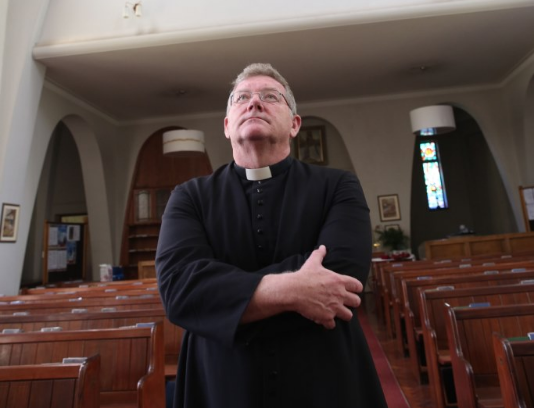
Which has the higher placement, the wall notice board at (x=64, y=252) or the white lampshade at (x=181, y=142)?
the white lampshade at (x=181, y=142)

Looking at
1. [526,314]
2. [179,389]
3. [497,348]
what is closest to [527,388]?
[497,348]

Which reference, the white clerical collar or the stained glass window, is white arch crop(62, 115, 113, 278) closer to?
the white clerical collar

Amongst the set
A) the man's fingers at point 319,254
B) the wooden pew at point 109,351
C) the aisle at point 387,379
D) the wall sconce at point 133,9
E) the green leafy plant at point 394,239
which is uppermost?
the wall sconce at point 133,9

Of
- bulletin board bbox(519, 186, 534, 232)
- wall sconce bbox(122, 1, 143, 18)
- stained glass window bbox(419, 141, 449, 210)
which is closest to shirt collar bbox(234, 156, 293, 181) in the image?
wall sconce bbox(122, 1, 143, 18)

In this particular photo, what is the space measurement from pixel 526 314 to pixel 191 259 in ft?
6.00

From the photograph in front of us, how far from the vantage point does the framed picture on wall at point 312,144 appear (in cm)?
1072

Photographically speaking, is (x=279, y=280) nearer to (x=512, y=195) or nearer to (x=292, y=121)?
(x=292, y=121)

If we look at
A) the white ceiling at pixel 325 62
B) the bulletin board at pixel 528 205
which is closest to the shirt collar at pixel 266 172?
the white ceiling at pixel 325 62

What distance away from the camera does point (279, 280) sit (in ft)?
3.24

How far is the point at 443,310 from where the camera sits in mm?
2496

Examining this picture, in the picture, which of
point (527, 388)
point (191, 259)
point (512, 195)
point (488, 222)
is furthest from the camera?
point (488, 222)

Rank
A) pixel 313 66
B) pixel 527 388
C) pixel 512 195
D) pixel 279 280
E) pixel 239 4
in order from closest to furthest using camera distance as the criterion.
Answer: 1. pixel 279 280
2. pixel 527 388
3. pixel 239 4
4. pixel 313 66
5. pixel 512 195

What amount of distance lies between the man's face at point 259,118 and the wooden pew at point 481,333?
1.44m

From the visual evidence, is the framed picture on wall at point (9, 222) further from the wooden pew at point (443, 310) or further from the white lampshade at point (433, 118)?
the white lampshade at point (433, 118)
